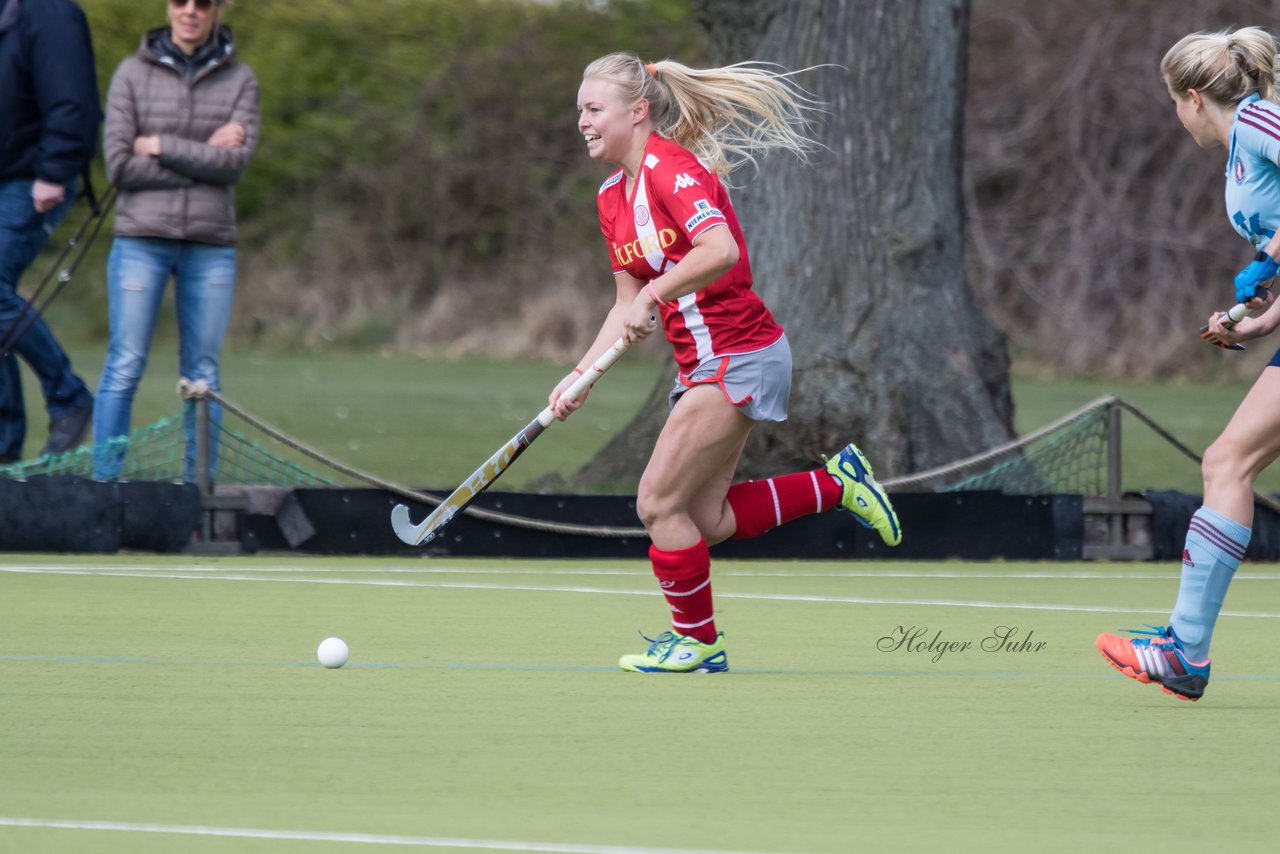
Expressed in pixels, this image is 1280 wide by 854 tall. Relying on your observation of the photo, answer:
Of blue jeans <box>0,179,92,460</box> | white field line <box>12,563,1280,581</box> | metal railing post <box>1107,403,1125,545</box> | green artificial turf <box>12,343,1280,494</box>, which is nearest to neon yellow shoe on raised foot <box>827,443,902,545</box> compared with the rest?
white field line <box>12,563,1280,581</box>

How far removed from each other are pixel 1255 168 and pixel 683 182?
59.4 inches

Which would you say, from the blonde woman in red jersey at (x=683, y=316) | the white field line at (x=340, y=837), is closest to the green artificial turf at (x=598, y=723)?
the white field line at (x=340, y=837)

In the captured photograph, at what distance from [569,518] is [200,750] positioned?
4.67m

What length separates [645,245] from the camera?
581 cm

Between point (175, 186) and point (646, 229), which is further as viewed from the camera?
point (175, 186)

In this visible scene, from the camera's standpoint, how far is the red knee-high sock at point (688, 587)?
5.77 meters

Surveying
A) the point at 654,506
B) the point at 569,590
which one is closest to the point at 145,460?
the point at 569,590

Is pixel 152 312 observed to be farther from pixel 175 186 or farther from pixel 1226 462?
pixel 1226 462

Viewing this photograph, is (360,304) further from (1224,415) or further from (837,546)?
(837,546)

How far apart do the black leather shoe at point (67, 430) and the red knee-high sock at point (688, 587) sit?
5.01 metres

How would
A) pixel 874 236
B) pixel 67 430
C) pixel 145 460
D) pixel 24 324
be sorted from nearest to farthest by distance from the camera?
1. pixel 145 460
2. pixel 24 324
3. pixel 67 430
4. pixel 874 236

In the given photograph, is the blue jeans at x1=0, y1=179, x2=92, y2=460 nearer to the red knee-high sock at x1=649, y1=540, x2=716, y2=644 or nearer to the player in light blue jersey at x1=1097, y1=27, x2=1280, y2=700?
the red knee-high sock at x1=649, y1=540, x2=716, y2=644

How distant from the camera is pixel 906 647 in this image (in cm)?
629

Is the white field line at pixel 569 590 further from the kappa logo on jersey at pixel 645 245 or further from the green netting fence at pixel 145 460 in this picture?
the kappa logo on jersey at pixel 645 245
